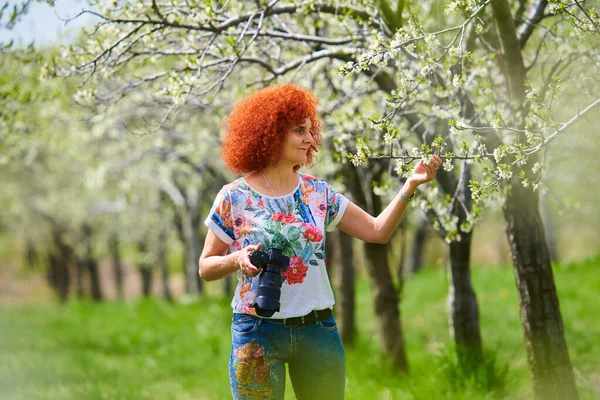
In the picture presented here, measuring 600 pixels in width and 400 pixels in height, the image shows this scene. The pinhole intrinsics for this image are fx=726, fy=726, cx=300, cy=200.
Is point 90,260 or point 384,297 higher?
point 90,260

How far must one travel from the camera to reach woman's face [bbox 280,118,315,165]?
3.27m

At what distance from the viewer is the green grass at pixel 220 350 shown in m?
5.75

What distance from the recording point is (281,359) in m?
3.13

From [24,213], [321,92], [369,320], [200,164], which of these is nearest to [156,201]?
[24,213]

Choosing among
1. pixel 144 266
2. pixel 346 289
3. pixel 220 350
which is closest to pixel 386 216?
pixel 346 289

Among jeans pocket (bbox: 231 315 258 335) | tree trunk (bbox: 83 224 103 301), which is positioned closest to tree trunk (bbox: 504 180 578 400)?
jeans pocket (bbox: 231 315 258 335)

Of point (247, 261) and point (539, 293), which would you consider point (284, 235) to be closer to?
point (247, 261)

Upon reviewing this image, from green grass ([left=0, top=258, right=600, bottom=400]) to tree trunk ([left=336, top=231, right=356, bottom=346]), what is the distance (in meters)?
0.34

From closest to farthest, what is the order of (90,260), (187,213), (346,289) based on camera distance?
(346,289) → (187,213) → (90,260)

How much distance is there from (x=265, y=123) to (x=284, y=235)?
1.70ft

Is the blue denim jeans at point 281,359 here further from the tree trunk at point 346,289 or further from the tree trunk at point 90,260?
the tree trunk at point 90,260

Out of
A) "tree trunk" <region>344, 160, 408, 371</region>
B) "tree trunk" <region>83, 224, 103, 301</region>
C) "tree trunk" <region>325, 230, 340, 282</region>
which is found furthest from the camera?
"tree trunk" <region>83, 224, 103, 301</region>

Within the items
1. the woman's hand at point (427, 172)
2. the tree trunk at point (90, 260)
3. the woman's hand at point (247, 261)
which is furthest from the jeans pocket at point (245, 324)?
the tree trunk at point (90, 260)

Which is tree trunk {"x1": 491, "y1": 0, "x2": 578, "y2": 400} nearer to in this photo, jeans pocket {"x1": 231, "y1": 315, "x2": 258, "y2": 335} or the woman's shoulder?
the woman's shoulder
